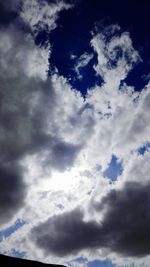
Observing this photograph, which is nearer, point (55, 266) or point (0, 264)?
point (0, 264)

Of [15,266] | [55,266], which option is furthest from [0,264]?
[55,266]

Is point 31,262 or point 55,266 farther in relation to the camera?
point 55,266

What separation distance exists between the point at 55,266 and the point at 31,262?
5.88 m

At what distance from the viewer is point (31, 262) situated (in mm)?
46469

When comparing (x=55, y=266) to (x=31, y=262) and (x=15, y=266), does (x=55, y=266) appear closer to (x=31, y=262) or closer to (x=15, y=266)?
(x=31, y=262)

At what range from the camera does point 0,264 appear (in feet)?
131

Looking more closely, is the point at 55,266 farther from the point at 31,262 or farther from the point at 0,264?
the point at 0,264

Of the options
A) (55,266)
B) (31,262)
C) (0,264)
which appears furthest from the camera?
(55,266)

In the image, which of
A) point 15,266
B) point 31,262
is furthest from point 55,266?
point 15,266

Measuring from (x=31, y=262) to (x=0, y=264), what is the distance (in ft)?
25.4

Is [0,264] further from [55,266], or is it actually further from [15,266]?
A: [55,266]

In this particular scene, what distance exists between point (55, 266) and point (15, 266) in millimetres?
10922

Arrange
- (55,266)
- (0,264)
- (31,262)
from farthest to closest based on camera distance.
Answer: (55,266) → (31,262) → (0,264)
